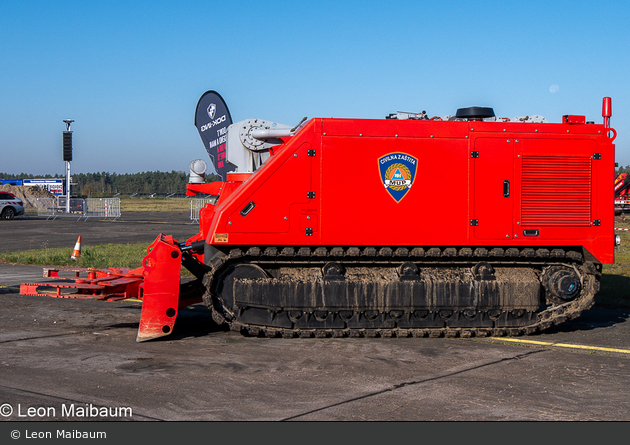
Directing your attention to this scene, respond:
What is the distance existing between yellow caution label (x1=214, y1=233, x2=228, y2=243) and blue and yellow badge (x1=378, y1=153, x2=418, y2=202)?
2.31 meters

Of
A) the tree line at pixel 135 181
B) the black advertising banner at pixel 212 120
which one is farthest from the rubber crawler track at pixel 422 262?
the tree line at pixel 135 181

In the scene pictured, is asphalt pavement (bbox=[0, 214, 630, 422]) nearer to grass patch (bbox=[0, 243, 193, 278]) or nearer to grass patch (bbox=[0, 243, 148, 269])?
grass patch (bbox=[0, 243, 193, 278])

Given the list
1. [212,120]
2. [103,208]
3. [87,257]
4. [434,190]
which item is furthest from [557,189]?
[103,208]

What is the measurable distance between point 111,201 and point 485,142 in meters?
34.2

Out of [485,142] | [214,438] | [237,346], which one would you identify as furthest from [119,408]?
[485,142]

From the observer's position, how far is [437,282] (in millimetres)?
7977

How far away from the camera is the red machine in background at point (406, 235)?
26.1 feet

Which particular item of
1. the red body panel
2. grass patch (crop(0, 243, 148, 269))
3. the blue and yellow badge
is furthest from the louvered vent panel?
grass patch (crop(0, 243, 148, 269))

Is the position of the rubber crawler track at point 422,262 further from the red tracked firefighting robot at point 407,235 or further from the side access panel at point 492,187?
the side access panel at point 492,187

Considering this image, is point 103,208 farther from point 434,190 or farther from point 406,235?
point 434,190

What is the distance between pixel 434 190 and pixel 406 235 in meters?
0.75

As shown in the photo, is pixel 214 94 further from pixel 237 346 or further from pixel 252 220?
pixel 237 346

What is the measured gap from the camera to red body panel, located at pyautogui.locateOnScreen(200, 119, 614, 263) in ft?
26.3

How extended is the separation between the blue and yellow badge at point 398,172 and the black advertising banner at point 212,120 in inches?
257
